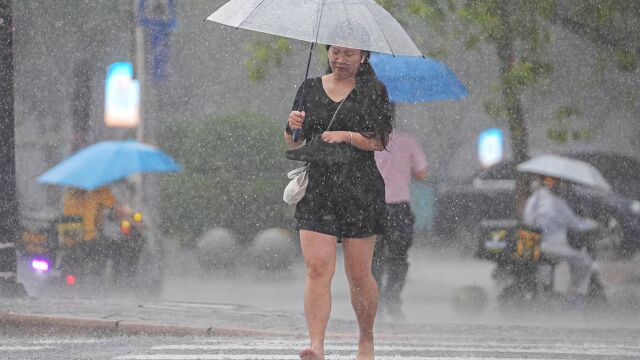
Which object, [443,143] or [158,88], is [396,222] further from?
[158,88]

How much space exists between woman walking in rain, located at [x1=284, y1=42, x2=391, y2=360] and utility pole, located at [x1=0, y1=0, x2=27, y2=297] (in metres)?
5.18

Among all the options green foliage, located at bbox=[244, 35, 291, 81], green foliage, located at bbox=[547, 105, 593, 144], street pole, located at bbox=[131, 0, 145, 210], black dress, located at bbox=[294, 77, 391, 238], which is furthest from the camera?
street pole, located at bbox=[131, 0, 145, 210]

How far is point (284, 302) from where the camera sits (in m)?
12.0

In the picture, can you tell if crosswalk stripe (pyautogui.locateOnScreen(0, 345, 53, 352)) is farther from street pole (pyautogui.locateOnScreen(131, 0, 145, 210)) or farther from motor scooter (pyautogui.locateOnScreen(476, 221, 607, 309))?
motor scooter (pyautogui.locateOnScreen(476, 221, 607, 309))

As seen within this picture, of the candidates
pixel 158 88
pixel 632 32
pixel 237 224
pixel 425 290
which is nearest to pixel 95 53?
pixel 158 88

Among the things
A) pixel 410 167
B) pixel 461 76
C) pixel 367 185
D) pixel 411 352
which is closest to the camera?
pixel 367 185

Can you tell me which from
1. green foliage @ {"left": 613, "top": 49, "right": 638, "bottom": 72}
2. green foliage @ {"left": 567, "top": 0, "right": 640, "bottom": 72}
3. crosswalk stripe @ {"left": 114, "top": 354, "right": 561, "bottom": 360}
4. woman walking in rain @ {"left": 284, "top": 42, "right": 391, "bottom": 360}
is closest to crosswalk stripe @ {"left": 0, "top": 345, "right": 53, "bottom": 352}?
crosswalk stripe @ {"left": 114, "top": 354, "right": 561, "bottom": 360}

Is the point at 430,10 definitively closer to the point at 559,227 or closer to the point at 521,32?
the point at 521,32

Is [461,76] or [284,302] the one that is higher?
[461,76]

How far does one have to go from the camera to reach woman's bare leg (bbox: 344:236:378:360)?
7.01 metres

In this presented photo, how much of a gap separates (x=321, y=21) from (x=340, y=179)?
2.43 feet

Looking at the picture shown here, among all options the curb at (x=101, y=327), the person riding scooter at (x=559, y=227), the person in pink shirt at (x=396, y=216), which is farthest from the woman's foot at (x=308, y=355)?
the person riding scooter at (x=559, y=227)

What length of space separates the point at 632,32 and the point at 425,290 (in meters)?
2.59

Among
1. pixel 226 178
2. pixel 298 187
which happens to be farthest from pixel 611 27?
pixel 298 187
